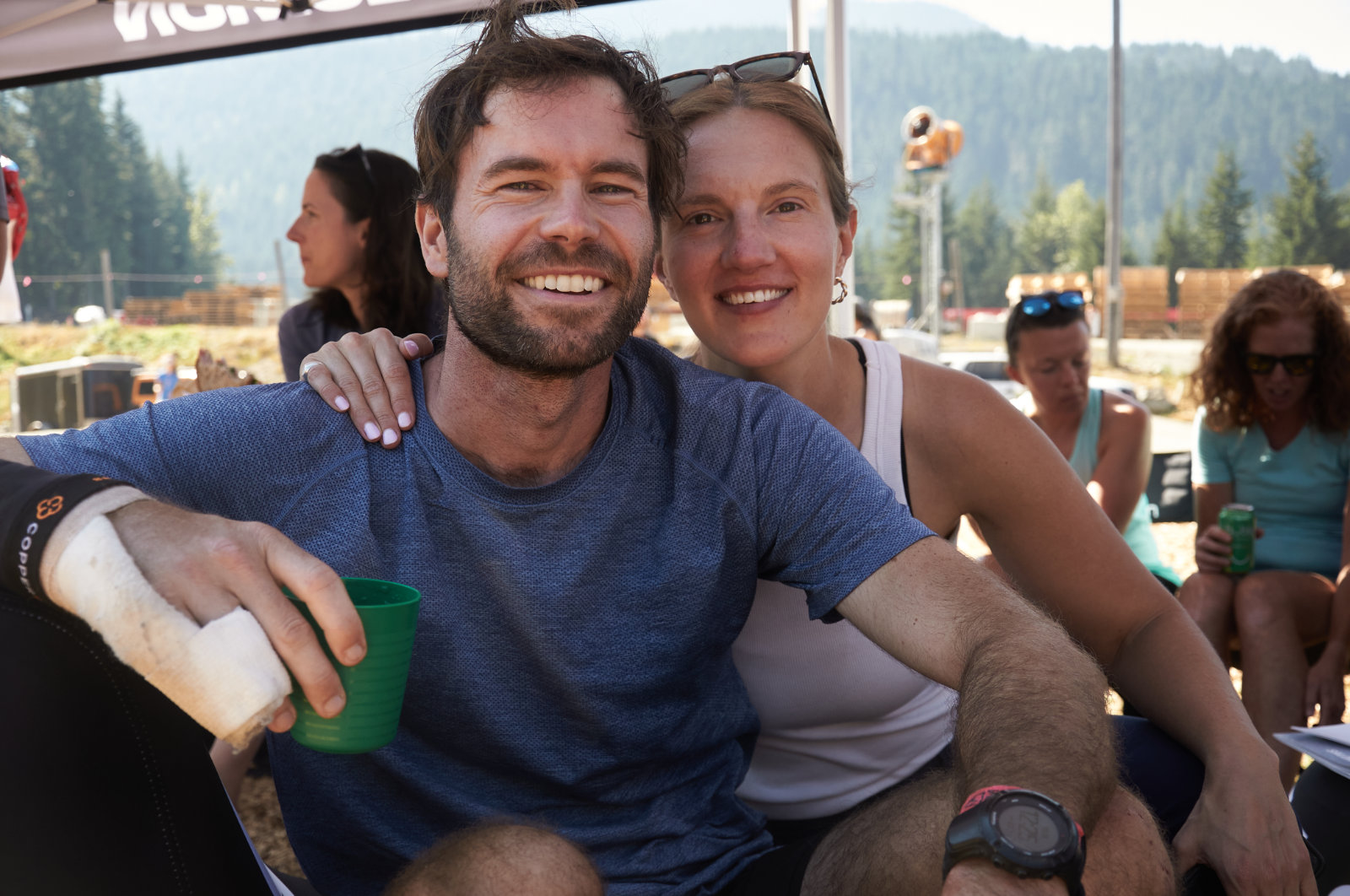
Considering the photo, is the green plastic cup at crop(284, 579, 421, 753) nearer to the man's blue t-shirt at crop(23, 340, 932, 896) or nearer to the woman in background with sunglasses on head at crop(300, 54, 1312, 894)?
the man's blue t-shirt at crop(23, 340, 932, 896)

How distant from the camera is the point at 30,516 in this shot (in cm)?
110

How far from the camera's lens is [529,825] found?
1342mm

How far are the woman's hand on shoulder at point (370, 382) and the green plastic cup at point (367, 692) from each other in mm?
540

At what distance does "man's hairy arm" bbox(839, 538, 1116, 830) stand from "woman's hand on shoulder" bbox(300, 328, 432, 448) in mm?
778

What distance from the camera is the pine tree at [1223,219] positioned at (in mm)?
49875

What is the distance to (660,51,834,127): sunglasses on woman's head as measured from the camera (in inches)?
81.7

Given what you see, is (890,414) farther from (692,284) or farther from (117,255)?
(117,255)

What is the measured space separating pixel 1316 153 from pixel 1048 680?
53281 millimetres

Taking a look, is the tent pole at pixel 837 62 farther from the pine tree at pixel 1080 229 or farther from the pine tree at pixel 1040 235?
the pine tree at pixel 1040 235

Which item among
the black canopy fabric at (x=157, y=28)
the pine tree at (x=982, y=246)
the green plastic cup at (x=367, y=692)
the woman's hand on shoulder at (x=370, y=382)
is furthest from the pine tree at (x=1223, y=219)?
the green plastic cup at (x=367, y=692)

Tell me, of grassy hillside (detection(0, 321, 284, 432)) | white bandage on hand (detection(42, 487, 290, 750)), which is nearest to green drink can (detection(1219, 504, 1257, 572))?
white bandage on hand (detection(42, 487, 290, 750))

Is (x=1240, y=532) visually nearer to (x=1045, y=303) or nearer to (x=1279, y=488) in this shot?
(x=1279, y=488)

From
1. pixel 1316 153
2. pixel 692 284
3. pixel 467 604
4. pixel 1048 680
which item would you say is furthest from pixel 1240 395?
pixel 1316 153

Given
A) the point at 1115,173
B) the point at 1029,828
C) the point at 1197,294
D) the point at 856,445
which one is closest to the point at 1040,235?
the point at 1197,294
